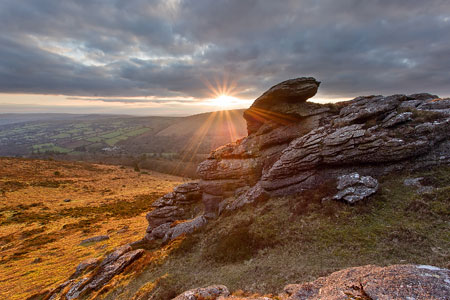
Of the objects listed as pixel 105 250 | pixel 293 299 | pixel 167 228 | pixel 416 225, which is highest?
pixel 416 225

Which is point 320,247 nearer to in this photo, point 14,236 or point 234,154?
point 234,154

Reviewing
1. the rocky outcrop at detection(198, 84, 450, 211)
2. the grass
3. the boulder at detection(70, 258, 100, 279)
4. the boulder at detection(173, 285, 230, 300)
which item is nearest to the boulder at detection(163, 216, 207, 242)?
the grass

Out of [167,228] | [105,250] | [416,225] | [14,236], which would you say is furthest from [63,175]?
[416,225]

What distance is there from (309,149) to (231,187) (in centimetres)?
1305

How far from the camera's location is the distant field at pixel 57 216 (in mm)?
29188

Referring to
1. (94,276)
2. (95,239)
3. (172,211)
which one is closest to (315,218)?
(172,211)

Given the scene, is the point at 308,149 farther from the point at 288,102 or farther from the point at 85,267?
the point at 85,267

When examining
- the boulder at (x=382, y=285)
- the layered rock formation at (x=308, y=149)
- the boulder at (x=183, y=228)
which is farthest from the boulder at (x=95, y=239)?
the boulder at (x=382, y=285)

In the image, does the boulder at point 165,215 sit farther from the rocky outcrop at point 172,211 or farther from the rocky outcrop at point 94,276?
the rocky outcrop at point 94,276

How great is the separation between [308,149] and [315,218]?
8.78 meters

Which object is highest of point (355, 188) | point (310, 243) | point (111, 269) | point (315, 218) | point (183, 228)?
point (355, 188)

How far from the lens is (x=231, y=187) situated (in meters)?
30.8

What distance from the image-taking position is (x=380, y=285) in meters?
8.23

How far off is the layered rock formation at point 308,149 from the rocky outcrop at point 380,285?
31.6ft
